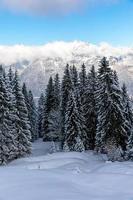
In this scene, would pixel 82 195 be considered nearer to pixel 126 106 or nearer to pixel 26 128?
pixel 26 128

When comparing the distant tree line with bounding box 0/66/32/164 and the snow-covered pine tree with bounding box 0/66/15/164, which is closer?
the snow-covered pine tree with bounding box 0/66/15/164

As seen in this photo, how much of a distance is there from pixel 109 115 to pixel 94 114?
35.6 feet

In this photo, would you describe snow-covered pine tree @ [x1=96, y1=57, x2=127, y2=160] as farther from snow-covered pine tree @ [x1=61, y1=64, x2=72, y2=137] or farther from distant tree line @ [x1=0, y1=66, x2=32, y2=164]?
snow-covered pine tree @ [x1=61, y1=64, x2=72, y2=137]

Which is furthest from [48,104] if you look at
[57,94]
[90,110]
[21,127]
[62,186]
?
[62,186]

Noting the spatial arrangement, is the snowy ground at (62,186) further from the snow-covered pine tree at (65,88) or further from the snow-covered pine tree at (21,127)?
the snow-covered pine tree at (65,88)

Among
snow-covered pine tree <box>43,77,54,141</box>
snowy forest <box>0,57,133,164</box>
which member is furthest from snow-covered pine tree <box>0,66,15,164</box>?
snow-covered pine tree <box>43,77,54,141</box>

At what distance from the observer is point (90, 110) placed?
179 ft

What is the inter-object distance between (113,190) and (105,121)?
1142 inches

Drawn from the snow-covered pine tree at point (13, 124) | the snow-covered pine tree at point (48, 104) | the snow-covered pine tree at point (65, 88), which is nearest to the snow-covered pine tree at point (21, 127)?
the snow-covered pine tree at point (13, 124)

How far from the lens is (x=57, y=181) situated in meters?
15.2

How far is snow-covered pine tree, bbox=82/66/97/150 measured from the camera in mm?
53969

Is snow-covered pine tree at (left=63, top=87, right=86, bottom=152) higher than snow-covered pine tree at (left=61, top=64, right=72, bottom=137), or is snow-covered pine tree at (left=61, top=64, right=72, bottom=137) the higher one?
snow-covered pine tree at (left=61, top=64, right=72, bottom=137)

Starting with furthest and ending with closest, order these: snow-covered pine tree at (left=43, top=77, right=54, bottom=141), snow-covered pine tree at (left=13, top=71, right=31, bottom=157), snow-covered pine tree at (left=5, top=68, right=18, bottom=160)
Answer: snow-covered pine tree at (left=43, top=77, right=54, bottom=141)
snow-covered pine tree at (left=13, top=71, right=31, bottom=157)
snow-covered pine tree at (left=5, top=68, right=18, bottom=160)

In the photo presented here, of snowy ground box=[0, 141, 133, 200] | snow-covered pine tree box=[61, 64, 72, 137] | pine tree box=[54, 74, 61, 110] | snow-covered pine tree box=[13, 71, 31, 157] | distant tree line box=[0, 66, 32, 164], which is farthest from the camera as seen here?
pine tree box=[54, 74, 61, 110]
